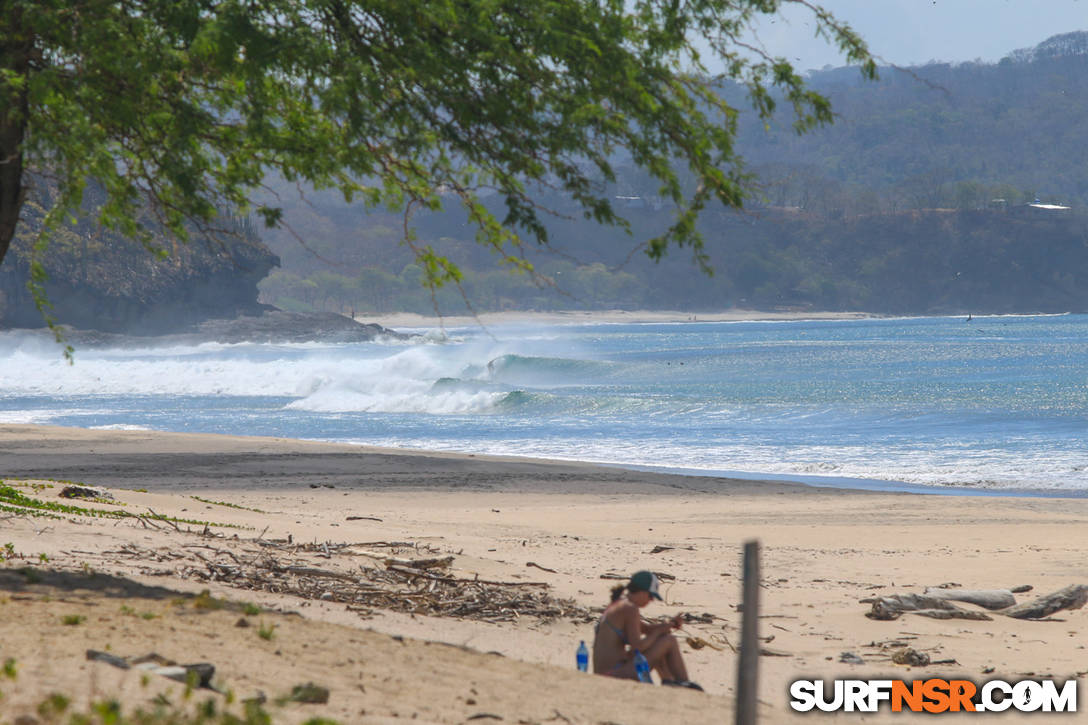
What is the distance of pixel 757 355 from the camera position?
80250mm

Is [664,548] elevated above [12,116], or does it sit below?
below

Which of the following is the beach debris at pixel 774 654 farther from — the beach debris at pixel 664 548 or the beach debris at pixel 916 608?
the beach debris at pixel 664 548

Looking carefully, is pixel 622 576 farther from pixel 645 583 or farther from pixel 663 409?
pixel 663 409

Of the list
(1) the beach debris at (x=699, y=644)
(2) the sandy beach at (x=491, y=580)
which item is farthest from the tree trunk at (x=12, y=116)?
(1) the beach debris at (x=699, y=644)

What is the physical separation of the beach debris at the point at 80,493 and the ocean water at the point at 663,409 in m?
5.52

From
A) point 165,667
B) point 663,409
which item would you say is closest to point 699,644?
point 165,667

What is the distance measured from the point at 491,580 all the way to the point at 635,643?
3093 mm

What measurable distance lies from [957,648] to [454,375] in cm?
4698

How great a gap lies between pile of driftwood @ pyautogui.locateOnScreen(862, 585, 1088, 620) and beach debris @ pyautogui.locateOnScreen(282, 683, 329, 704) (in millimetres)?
5394

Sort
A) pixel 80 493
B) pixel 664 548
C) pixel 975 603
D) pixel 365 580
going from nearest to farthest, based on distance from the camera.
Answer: pixel 365 580 < pixel 975 603 < pixel 664 548 < pixel 80 493

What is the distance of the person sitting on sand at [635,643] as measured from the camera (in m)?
5.86

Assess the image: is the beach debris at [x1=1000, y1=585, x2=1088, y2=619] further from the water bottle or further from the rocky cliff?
the rocky cliff

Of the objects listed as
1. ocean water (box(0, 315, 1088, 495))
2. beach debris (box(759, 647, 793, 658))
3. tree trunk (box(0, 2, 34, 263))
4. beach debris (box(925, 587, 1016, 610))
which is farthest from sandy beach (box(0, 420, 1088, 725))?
tree trunk (box(0, 2, 34, 263))

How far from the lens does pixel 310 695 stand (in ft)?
14.7
